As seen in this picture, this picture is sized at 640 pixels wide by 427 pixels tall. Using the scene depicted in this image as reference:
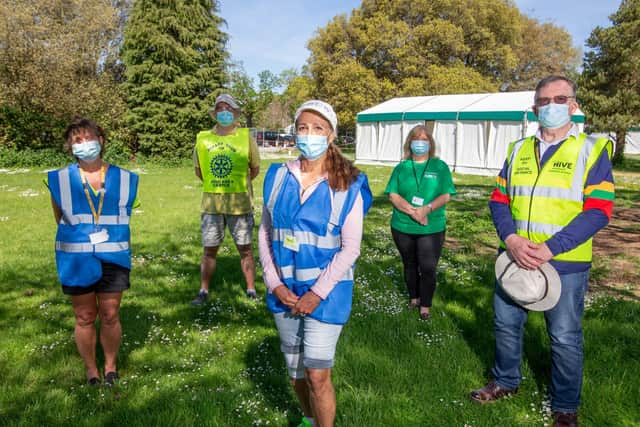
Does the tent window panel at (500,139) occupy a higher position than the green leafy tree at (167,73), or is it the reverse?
the green leafy tree at (167,73)

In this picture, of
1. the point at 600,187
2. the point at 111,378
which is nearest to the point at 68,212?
the point at 111,378

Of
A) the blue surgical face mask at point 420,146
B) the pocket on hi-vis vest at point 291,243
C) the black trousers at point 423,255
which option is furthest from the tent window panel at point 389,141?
the pocket on hi-vis vest at point 291,243

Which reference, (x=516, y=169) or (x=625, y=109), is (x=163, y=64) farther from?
(x=625, y=109)

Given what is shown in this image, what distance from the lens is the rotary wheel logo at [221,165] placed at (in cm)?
545

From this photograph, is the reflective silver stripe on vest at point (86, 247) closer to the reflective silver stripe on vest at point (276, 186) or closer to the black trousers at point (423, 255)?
the reflective silver stripe on vest at point (276, 186)

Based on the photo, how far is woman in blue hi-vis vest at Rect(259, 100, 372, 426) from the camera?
256cm

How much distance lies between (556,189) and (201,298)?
4212mm

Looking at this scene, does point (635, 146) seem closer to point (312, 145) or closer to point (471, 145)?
point (471, 145)

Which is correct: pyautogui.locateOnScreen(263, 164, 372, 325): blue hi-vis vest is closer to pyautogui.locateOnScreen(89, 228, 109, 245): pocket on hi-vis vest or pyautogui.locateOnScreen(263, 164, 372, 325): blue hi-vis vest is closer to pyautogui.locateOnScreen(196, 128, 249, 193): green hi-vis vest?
pyautogui.locateOnScreen(89, 228, 109, 245): pocket on hi-vis vest

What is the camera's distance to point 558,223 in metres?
3.04

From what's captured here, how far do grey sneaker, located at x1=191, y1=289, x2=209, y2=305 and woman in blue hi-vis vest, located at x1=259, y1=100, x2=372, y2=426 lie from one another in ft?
10.1

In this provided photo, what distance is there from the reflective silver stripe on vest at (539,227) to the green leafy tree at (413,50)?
123 ft

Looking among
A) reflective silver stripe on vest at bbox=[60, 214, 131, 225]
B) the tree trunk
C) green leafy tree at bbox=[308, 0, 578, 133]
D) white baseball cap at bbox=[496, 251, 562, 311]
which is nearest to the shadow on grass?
reflective silver stripe on vest at bbox=[60, 214, 131, 225]

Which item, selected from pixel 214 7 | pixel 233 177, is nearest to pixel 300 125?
pixel 233 177
